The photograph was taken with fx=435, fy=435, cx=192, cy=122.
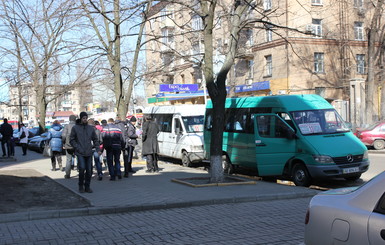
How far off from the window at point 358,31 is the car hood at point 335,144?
2864cm

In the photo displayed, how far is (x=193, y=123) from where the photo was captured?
57.6ft

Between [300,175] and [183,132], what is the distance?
663 cm

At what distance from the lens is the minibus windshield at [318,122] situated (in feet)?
38.8

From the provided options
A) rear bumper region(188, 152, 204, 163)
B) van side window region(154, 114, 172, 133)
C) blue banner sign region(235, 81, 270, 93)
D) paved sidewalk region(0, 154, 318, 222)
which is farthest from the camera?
blue banner sign region(235, 81, 270, 93)

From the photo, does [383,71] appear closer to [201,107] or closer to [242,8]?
[201,107]

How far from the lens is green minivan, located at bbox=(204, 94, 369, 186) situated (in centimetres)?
1104

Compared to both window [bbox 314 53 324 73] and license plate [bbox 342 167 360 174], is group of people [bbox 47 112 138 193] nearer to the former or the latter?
license plate [bbox 342 167 360 174]

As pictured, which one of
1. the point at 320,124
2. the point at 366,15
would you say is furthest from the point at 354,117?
the point at 320,124

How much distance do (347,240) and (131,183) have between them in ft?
28.5

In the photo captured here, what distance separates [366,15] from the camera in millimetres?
37406

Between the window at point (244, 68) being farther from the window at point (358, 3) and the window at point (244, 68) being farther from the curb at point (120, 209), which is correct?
the curb at point (120, 209)

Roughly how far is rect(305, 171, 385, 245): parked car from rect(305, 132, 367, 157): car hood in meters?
7.18

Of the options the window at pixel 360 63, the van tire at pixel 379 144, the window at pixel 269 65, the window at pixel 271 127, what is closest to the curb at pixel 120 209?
the window at pixel 271 127

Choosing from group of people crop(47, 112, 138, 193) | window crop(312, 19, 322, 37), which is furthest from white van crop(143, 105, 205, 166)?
window crop(312, 19, 322, 37)
